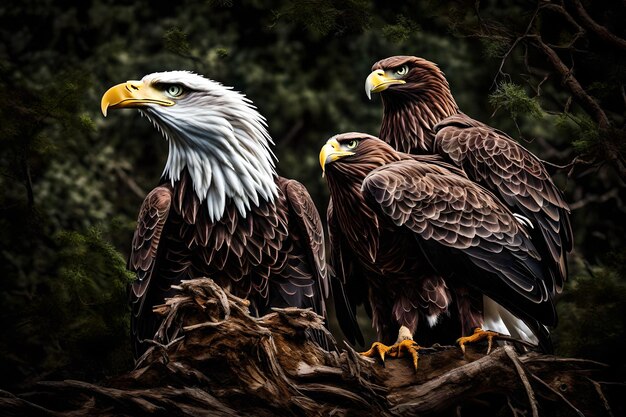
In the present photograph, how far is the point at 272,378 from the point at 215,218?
3.65 ft

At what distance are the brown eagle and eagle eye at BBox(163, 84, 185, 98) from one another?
915 millimetres

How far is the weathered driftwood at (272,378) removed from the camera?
12.6 ft

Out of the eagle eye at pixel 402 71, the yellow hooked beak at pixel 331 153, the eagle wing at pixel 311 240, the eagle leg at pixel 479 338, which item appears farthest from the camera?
the eagle eye at pixel 402 71

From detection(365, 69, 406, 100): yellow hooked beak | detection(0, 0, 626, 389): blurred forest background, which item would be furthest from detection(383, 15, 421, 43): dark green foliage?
detection(365, 69, 406, 100): yellow hooked beak

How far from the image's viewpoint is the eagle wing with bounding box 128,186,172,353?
4.63 m

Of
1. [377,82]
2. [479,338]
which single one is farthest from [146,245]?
[479,338]

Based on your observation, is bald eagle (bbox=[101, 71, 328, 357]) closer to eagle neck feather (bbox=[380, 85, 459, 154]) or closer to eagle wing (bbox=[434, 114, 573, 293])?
eagle neck feather (bbox=[380, 85, 459, 154])

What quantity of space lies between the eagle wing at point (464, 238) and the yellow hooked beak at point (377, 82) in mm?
598

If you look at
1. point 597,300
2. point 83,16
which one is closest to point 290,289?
point 597,300

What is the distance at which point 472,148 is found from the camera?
4762 millimetres

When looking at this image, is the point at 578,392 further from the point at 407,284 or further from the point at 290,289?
the point at 290,289

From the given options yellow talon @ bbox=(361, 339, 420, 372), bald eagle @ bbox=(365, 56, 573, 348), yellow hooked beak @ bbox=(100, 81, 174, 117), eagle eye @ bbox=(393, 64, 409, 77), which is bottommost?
→ yellow talon @ bbox=(361, 339, 420, 372)

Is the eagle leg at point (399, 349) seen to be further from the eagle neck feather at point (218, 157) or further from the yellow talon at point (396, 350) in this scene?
the eagle neck feather at point (218, 157)

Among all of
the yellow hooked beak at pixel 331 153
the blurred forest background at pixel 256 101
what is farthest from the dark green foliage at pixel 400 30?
the yellow hooked beak at pixel 331 153
